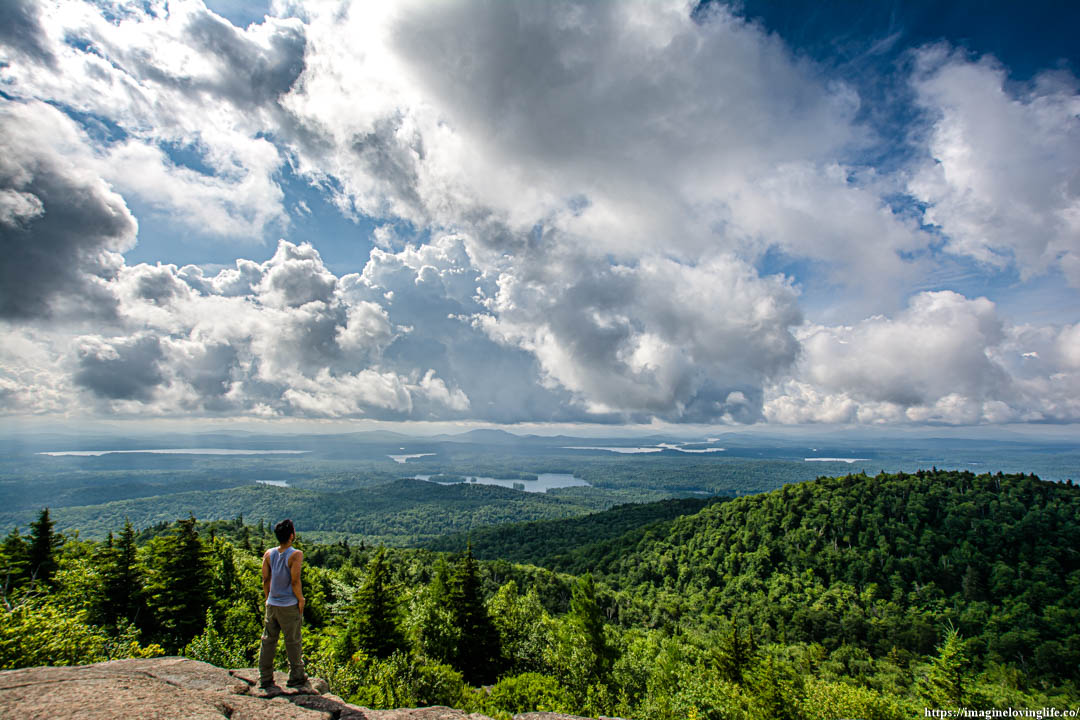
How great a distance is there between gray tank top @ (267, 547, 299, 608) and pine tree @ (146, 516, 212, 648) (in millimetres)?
26933

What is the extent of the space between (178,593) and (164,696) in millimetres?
27133

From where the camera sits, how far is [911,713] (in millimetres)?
43562

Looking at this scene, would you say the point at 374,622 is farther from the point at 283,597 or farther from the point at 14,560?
the point at 14,560

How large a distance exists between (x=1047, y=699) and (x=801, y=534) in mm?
54291

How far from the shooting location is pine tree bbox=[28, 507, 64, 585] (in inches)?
1297

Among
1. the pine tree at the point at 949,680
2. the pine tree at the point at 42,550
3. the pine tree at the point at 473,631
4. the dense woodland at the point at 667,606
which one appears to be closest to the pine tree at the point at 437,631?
the dense woodland at the point at 667,606

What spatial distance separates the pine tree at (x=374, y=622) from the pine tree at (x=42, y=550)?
26.1 m

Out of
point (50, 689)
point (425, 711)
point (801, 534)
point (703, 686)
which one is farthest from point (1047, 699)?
point (50, 689)

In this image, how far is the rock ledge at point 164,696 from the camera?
7207 mm

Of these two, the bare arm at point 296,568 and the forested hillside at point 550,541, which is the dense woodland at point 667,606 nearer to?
the forested hillside at point 550,541

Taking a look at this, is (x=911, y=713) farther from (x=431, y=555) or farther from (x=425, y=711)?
(x=431, y=555)

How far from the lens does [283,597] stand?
30.9 ft

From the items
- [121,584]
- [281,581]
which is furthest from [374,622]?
[281,581]

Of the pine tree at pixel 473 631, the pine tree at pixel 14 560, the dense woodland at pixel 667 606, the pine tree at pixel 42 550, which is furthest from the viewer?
the pine tree at pixel 42 550
